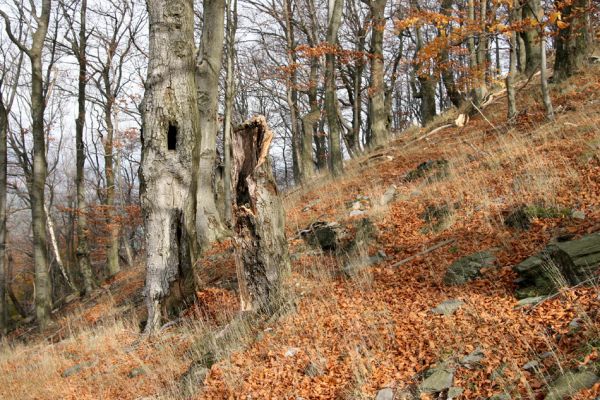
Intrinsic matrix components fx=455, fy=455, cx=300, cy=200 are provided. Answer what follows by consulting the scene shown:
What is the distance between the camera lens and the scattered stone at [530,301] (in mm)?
3722

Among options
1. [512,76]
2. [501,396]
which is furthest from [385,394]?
[512,76]

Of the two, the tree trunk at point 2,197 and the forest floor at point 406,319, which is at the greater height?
the tree trunk at point 2,197

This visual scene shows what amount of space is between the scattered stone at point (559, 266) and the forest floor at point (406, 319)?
0.49 feet

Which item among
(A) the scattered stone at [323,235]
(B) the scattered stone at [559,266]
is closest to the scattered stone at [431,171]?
(A) the scattered stone at [323,235]

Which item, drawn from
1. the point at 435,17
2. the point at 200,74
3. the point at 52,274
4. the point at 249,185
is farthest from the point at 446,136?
the point at 52,274

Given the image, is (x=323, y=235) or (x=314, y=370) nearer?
(x=314, y=370)

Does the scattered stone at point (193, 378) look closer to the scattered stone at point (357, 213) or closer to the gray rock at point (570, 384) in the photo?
the gray rock at point (570, 384)

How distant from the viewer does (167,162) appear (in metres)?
6.19

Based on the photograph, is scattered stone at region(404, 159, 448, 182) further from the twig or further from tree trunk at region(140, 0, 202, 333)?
tree trunk at region(140, 0, 202, 333)

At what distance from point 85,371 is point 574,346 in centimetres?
562

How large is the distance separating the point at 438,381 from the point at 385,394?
1.29ft

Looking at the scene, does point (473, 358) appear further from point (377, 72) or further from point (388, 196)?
point (377, 72)

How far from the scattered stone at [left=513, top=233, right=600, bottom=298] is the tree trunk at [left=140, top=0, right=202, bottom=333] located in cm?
425

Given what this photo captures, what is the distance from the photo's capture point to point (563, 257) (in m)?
3.93
